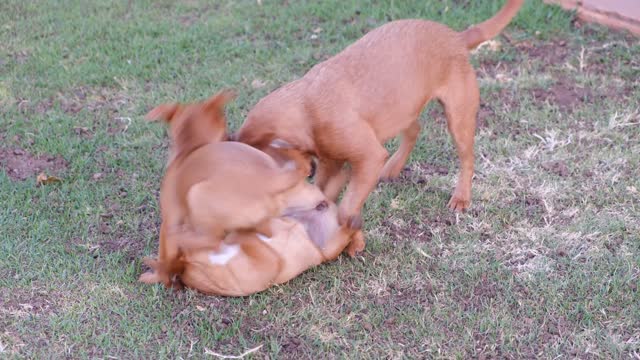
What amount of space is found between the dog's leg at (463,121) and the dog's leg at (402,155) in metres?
0.36

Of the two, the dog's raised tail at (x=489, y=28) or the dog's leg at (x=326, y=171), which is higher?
the dog's raised tail at (x=489, y=28)

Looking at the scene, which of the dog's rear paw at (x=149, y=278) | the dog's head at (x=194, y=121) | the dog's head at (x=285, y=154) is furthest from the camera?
Answer: the dog's rear paw at (x=149, y=278)

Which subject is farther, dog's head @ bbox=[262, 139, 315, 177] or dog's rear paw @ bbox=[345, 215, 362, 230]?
dog's rear paw @ bbox=[345, 215, 362, 230]

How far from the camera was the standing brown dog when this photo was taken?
11.8 ft

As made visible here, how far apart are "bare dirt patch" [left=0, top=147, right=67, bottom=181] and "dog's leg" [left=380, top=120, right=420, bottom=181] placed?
1.83 metres

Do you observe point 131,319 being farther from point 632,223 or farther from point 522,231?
point 632,223

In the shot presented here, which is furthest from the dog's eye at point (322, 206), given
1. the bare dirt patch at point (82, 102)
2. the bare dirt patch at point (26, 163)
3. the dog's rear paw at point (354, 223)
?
the bare dirt patch at point (82, 102)

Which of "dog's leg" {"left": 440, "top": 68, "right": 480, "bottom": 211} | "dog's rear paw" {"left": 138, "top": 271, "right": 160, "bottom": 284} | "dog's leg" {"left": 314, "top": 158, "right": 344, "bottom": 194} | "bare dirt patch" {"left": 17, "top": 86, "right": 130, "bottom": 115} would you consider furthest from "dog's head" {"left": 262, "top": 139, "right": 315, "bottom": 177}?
"bare dirt patch" {"left": 17, "top": 86, "right": 130, "bottom": 115}

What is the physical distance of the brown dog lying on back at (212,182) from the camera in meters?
3.08

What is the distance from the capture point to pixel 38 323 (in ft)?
11.5

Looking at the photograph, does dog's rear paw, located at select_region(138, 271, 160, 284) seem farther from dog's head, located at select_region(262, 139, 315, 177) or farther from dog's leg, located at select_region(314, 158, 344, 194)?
dog's leg, located at select_region(314, 158, 344, 194)

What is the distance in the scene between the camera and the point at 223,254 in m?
3.43

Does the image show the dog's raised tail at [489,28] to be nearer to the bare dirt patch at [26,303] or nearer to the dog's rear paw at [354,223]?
→ the dog's rear paw at [354,223]

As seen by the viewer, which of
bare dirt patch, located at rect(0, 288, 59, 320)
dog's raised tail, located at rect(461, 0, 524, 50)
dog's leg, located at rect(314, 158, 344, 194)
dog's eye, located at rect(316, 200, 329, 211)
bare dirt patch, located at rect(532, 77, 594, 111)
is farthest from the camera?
bare dirt patch, located at rect(532, 77, 594, 111)
